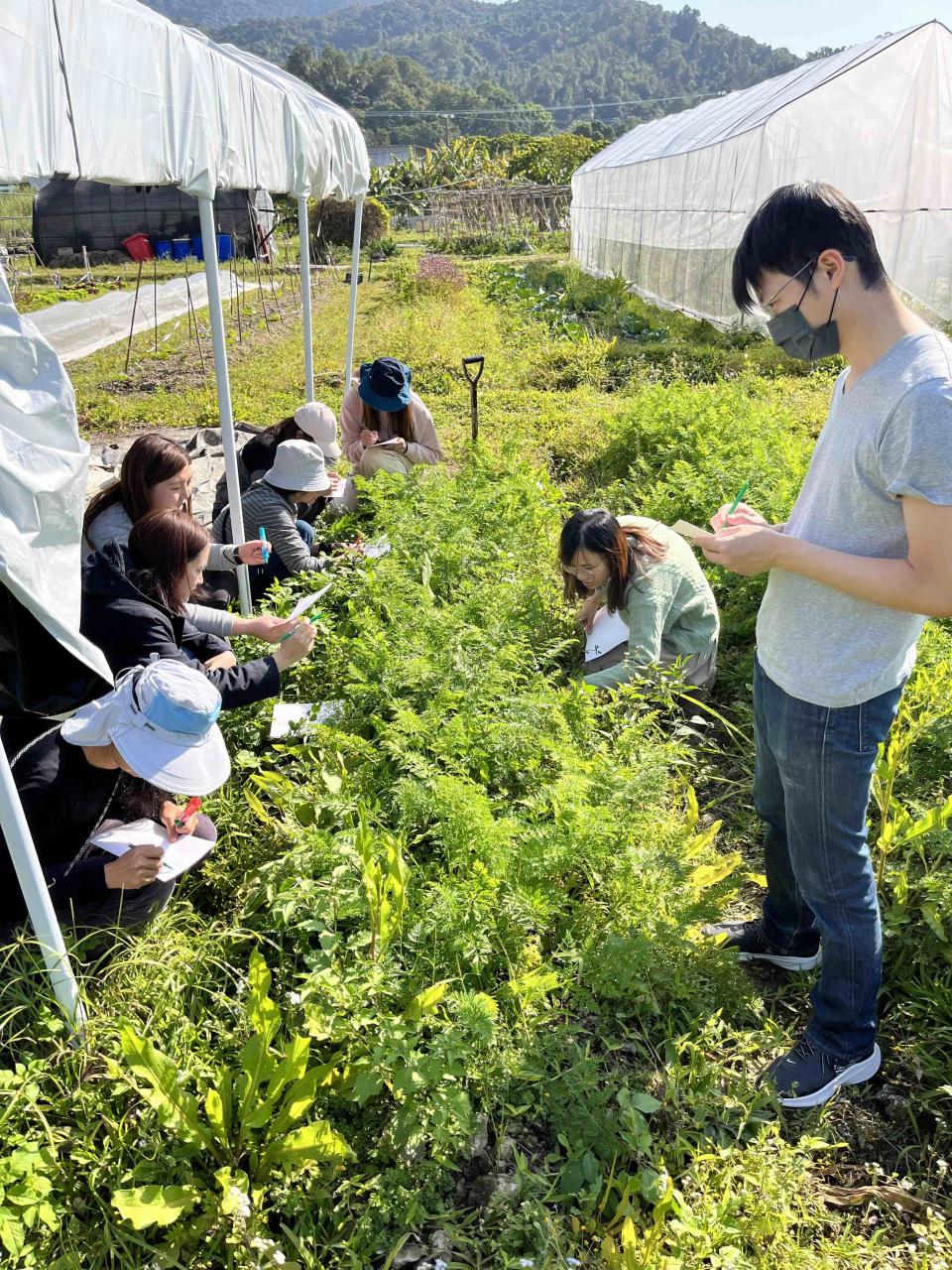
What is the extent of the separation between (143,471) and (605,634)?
1.85 metres

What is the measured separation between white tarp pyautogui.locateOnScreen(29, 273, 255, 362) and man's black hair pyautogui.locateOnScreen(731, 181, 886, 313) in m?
11.9

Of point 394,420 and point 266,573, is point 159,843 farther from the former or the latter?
point 394,420

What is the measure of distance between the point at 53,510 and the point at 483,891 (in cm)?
127

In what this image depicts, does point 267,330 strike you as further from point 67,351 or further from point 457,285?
point 457,285

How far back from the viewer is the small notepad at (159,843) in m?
2.29

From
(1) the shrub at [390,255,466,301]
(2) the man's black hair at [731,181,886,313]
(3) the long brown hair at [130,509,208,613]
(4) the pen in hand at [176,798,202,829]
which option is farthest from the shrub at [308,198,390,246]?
(2) the man's black hair at [731,181,886,313]

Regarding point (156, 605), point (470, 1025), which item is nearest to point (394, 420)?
point (156, 605)

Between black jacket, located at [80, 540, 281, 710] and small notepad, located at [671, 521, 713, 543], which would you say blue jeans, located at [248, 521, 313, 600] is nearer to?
black jacket, located at [80, 540, 281, 710]

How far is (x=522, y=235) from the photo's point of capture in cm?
2844

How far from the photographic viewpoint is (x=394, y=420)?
17.4 ft

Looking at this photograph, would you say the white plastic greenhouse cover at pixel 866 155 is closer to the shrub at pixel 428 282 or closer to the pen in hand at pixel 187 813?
the shrub at pixel 428 282

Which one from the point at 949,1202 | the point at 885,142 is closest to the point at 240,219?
the point at 885,142

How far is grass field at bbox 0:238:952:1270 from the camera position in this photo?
1801 millimetres

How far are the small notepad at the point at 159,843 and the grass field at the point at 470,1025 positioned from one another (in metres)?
0.18
